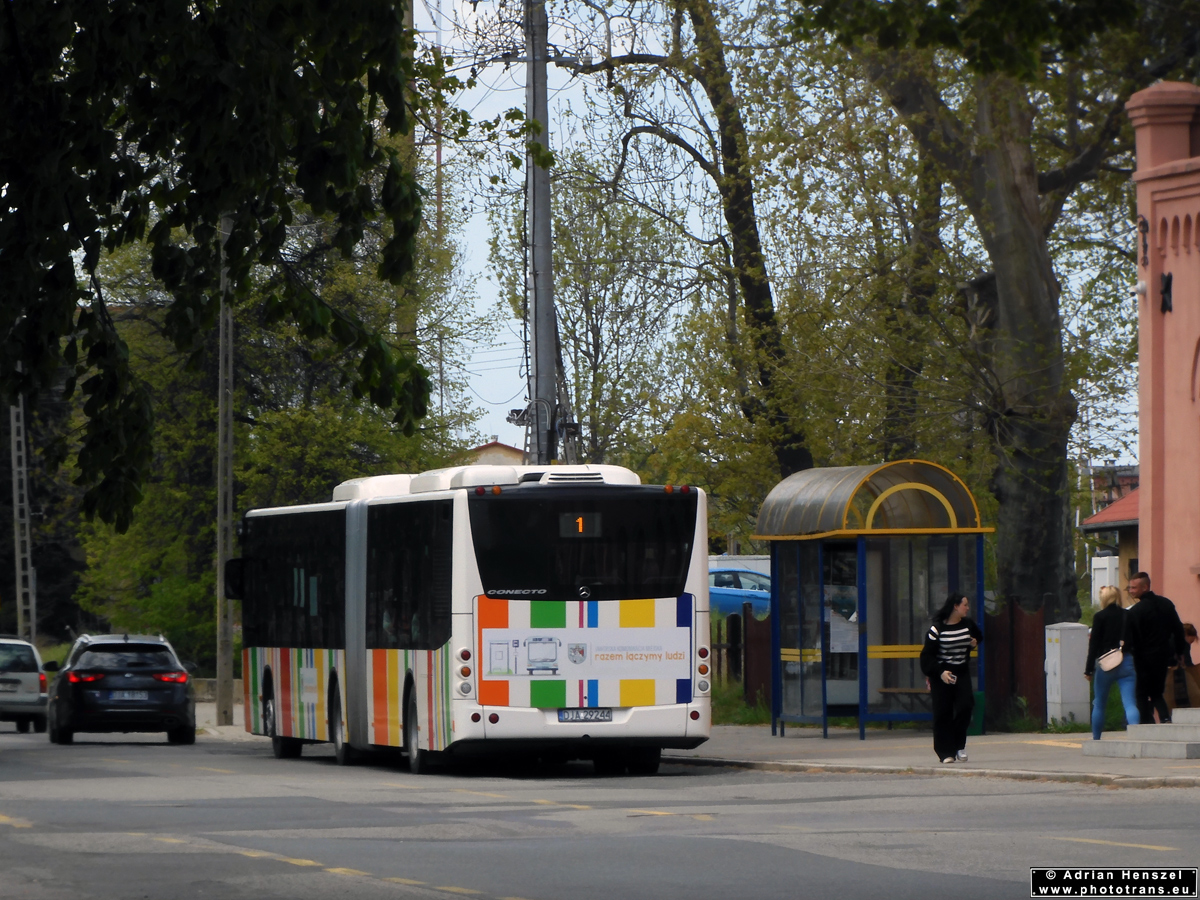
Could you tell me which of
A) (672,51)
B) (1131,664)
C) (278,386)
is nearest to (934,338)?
(672,51)

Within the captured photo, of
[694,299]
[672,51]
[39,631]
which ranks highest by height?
[672,51]

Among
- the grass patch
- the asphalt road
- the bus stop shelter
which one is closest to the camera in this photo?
the asphalt road

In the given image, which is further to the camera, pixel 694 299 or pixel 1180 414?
pixel 694 299

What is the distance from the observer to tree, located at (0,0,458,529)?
994 centimetres

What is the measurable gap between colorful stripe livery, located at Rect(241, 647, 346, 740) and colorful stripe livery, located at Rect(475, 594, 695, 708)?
3.87 m

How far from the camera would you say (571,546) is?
67.2 feet

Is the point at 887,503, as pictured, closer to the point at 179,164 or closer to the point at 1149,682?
the point at 1149,682

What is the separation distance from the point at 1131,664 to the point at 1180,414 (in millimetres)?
4895

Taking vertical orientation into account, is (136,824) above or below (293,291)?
below

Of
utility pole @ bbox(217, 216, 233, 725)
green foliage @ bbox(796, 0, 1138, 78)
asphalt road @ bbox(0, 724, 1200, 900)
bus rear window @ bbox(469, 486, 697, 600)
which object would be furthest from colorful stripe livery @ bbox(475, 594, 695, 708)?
utility pole @ bbox(217, 216, 233, 725)

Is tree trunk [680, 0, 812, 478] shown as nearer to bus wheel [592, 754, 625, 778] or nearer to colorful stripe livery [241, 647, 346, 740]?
colorful stripe livery [241, 647, 346, 740]

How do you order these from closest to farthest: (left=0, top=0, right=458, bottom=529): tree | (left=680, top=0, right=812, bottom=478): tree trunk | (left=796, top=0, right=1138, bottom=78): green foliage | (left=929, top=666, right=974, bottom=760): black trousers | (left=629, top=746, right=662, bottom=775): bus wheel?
(left=796, top=0, right=1138, bottom=78): green foliage < (left=0, top=0, right=458, bottom=529): tree < (left=929, top=666, right=974, bottom=760): black trousers < (left=629, top=746, right=662, bottom=775): bus wheel < (left=680, top=0, right=812, bottom=478): tree trunk

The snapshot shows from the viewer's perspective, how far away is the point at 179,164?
35.3 ft

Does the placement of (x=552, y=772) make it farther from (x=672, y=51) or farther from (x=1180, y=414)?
(x=672, y=51)
